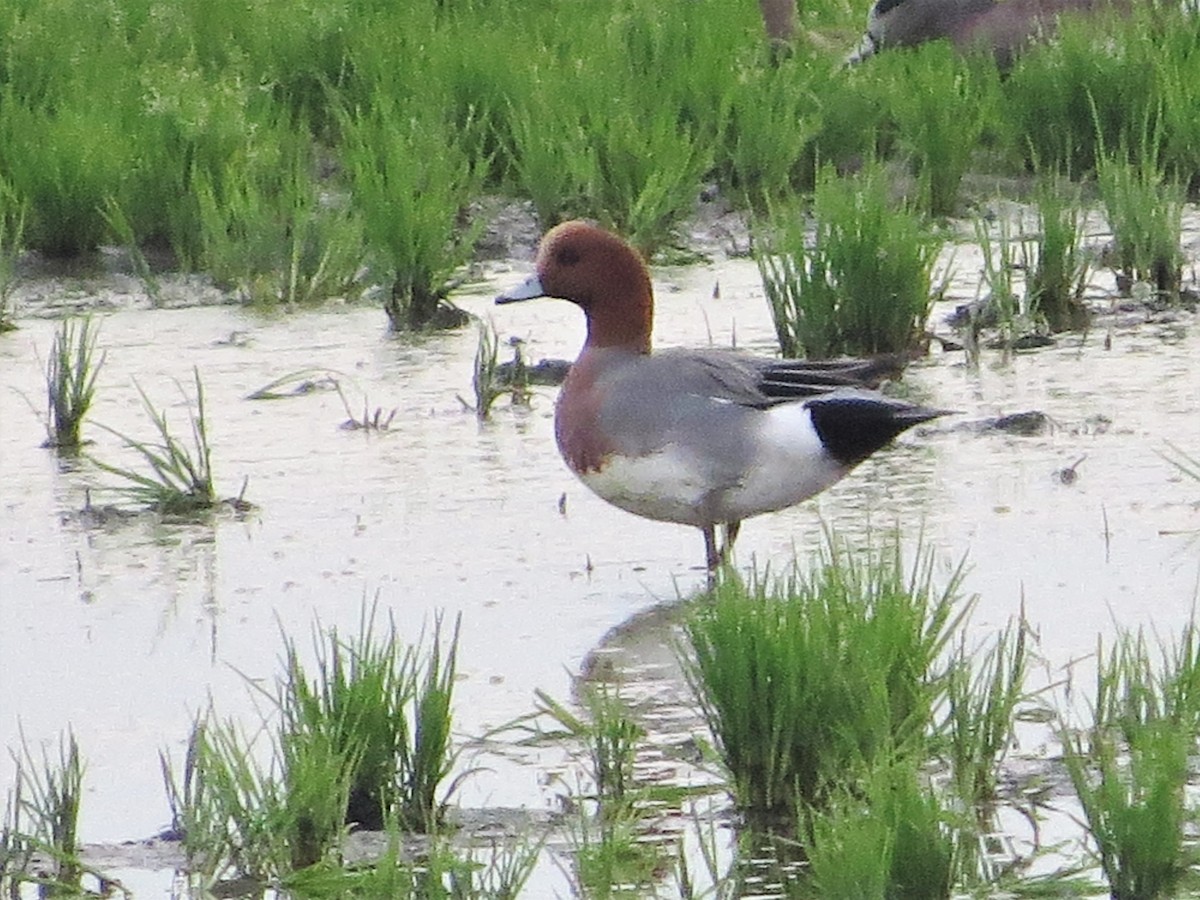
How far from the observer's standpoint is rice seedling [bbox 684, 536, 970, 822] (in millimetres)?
3338

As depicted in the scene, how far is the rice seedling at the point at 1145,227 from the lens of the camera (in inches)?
263

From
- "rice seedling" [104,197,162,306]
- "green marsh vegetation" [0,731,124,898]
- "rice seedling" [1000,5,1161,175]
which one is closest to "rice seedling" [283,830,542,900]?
"green marsh vegetation" [0,731,124,898]

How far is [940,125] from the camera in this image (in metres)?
7.95

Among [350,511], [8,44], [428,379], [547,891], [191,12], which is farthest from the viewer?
[191,12]

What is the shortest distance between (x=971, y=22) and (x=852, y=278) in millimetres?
3766

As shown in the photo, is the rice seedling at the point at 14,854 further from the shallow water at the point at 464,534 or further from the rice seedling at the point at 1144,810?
the rice seedling at the point at 1144,810

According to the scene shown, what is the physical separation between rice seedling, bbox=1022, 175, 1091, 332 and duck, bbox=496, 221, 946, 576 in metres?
1.83

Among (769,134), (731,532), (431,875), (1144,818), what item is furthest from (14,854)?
(769,134)

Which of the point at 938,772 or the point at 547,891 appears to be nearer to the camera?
the point at 547,891

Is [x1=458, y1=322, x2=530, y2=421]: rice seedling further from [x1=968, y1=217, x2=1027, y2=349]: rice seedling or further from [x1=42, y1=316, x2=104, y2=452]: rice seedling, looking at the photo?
[x1=968, y1=217, x2=1027, y2=349]: rice seedling

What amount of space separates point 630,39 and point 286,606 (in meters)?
5.14

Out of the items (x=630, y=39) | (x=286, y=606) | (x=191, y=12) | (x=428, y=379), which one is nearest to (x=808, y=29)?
(x=630, y=39)

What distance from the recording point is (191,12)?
9898 millimetres

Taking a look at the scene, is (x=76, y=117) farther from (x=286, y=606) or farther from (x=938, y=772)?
(x=938, y=772)
